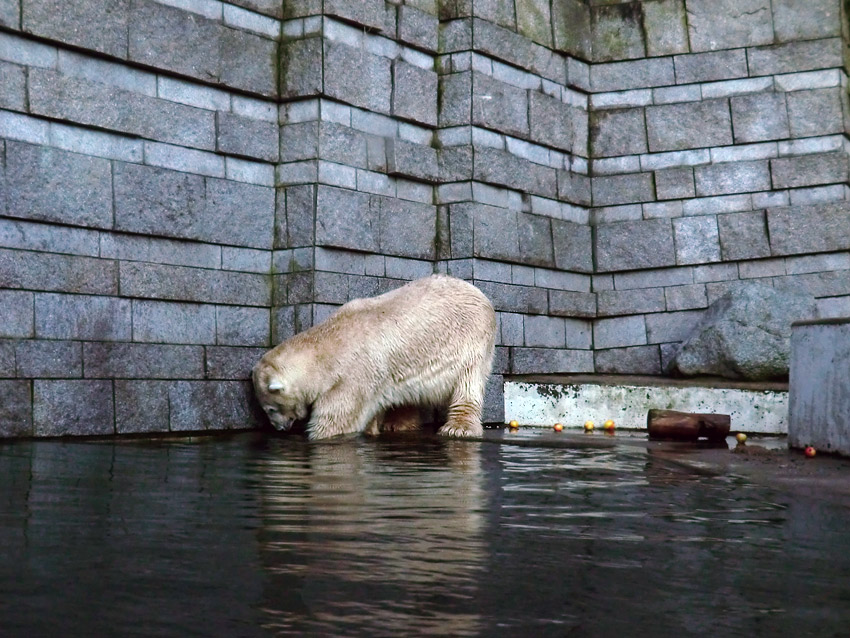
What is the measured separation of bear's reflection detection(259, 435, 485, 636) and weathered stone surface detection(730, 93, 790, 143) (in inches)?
284

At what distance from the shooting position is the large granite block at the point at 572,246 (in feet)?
38.7

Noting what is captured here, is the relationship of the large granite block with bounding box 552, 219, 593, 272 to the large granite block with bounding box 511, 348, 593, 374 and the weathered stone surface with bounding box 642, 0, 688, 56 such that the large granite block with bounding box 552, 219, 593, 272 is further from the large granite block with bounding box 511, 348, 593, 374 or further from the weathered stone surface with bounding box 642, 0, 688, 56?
the weathered stone surface with bounding box 642, 0, 688, 56

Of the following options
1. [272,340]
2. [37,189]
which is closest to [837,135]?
[272,340]

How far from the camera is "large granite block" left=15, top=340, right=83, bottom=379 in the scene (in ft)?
25.4

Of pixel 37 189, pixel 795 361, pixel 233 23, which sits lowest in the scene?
pixel 795 361

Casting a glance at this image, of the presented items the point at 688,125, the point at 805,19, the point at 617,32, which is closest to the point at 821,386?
the point at 688,125

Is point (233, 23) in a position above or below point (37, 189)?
above

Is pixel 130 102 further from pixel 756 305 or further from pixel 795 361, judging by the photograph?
pixel 756 305

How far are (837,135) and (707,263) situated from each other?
1781mm

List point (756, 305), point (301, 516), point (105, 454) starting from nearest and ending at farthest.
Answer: point (301, 516) < point (105, 454) < point (756, 305)

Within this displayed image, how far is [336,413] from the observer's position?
27.9 ft

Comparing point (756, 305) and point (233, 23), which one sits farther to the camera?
point (756, 305)

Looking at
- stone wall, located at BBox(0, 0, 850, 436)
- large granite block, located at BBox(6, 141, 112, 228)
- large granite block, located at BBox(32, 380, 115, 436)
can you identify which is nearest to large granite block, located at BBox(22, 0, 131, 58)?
stone wall, located at BBox(0, 0, 850, 436)

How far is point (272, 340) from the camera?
9.66 m
